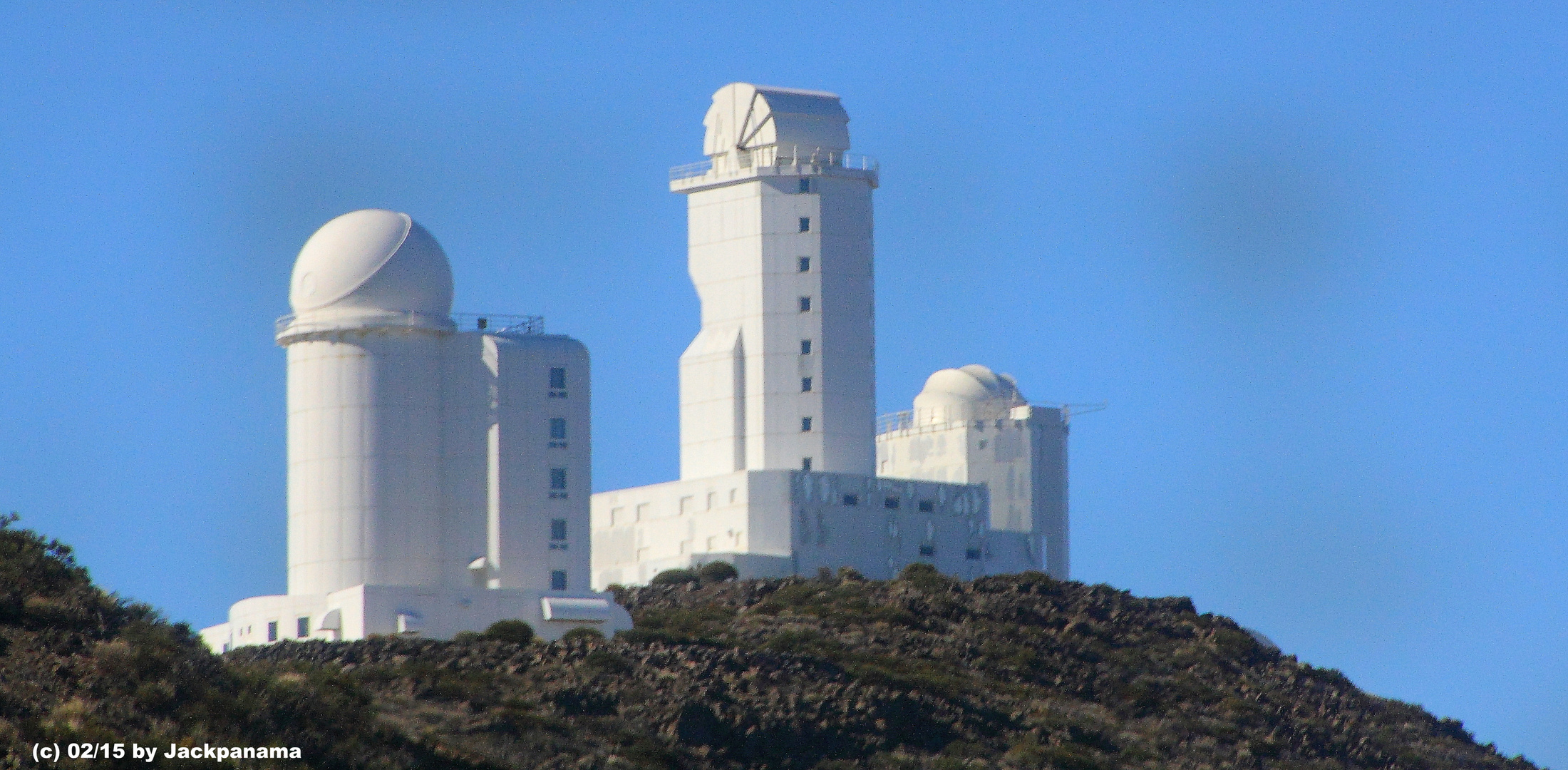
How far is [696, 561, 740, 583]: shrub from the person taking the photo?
219 ft

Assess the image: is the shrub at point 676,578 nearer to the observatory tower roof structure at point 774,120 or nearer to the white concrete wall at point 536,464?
the white concrete wall at point 536,464

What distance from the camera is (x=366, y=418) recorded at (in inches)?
2212

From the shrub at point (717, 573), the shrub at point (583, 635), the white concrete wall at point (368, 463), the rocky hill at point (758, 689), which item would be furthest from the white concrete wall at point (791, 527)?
the shrub at point (583, 635)

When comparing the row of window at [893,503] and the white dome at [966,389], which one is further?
the white dome at [966,389]

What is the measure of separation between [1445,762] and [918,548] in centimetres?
2233

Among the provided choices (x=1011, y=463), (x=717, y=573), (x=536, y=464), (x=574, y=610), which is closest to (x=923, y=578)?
(x=717, y=573)

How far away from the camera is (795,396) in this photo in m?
74.9

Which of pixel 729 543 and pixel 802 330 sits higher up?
pixel 802 330

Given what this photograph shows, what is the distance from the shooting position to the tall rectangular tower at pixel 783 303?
74875mm

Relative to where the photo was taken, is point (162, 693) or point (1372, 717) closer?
point (162, 693)

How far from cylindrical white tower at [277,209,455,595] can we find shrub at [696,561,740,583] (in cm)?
1200

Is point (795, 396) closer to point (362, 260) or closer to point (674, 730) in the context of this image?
point (362, 260)

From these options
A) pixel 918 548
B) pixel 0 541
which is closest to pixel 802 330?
pixel 918 548

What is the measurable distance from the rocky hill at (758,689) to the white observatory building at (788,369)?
310 inches
